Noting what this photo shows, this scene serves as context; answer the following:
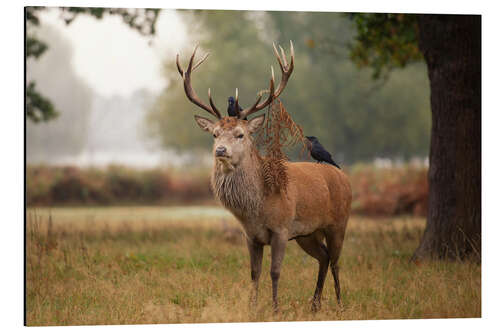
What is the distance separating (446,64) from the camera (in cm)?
675

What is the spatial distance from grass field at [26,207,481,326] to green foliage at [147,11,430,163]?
724cm

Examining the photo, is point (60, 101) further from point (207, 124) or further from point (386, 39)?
point (207, 124)

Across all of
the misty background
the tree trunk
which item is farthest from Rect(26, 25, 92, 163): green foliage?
the tree trunk

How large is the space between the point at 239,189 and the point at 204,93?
859 cm

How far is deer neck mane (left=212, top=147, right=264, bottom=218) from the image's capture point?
4.99 meters

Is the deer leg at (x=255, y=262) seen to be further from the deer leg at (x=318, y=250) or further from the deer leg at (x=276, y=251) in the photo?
the deer leg at (x=318, y=250)

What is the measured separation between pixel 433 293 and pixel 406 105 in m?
11.1

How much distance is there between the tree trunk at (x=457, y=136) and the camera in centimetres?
666

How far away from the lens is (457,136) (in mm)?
6719

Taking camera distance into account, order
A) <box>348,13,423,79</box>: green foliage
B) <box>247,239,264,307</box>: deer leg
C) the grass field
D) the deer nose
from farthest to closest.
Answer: <box>348,13,423,79</box>: green foliage, the grass field, <box>247,239,264,307</box>: deer leg, the deer nose

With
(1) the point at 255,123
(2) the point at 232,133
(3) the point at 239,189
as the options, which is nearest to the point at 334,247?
(3) the point at 239,189

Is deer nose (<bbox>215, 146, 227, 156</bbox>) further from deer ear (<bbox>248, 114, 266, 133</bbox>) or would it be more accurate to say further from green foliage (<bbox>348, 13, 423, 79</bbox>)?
green foliage (<bbox>348, 13, 423, 79</bbox>)

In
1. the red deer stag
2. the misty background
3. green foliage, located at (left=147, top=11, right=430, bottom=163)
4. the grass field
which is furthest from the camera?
green foliage, located at (left=147, top=11, right=430, bottom=163)

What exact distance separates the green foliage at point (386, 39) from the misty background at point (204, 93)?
4.56 meters
